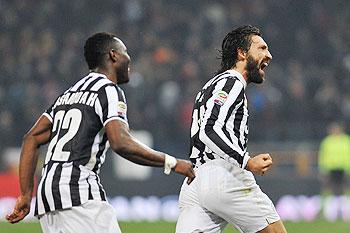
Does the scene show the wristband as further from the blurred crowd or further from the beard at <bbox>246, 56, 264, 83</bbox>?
the blurred crowd

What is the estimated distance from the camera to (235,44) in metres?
7.06

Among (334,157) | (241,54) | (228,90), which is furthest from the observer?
(334,157)

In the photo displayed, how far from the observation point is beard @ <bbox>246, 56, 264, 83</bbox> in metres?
6.96

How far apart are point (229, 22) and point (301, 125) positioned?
14.5 ft

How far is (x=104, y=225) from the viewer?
5.98 m

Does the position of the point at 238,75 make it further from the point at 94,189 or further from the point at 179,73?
the point at 179,73

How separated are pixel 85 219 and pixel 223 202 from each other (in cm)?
113

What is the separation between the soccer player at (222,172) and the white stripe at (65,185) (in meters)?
1.01

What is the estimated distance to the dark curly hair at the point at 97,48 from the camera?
6.30m

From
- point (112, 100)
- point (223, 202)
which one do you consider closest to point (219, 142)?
point (223, 202)

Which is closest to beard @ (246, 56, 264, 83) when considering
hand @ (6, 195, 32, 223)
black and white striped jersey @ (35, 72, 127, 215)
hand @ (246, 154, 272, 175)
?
hand @ (246, 154, 272, 175)

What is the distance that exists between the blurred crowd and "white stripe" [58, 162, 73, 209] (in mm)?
12676

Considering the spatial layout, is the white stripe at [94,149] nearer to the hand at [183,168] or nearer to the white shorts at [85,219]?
the white shorts at [85,219]

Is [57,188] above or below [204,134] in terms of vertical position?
below
